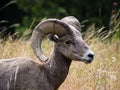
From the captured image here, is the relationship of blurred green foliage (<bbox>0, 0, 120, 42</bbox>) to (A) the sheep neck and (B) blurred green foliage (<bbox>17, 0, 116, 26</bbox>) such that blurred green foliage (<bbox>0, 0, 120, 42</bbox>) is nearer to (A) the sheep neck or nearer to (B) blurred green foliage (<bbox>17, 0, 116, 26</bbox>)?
(B) blurred green foliage (<bbox>17, 0, 116, 26</bbox>)

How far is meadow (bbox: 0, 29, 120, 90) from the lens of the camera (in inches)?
500

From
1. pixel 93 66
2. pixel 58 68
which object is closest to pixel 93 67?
pixel 93 66

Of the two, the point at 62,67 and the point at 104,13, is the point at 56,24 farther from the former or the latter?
the point at 104,13

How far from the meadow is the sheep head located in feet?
3.70

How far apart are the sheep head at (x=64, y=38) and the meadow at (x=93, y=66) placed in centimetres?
113

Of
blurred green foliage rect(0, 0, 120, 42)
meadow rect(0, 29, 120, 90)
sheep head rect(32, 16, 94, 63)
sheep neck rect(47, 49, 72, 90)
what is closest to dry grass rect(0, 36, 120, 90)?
meadow rect(0, 29, 120, 90)

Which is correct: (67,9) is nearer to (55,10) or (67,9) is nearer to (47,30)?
(55,10)

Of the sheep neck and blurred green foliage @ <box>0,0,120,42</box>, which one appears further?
blurred green foliage @ <box>0,0,120,42</box>

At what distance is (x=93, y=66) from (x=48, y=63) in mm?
1816

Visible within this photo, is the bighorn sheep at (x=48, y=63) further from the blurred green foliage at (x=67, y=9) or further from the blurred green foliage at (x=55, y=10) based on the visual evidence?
the blurred green foliage at (x=67, y=9)

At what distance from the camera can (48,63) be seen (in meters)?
11.8

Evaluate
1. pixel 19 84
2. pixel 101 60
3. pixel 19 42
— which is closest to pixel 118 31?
pixel 101 60

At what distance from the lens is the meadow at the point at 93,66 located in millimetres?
12703

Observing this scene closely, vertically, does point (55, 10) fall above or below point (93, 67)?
below
